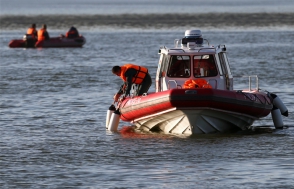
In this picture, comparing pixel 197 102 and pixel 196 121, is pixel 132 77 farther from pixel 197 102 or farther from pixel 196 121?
pixel 197 102

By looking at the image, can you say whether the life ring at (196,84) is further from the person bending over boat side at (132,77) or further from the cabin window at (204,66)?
the person bending over boat side at (132,77)

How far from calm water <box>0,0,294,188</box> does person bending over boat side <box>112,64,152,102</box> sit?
88 cm

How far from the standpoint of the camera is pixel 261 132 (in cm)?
1981

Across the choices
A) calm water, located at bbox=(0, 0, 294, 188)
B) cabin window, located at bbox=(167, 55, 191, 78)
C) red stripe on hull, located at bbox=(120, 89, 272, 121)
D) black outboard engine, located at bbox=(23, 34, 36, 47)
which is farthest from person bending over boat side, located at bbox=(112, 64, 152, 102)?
black outboard engine, located at bbox=(23, 34, 36, 47)

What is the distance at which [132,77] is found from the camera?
2016 centimetres

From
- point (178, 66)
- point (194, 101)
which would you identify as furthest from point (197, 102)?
point (178, 66)

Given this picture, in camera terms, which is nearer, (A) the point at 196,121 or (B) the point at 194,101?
(B) the point at 194,101

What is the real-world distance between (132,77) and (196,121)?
2255mm

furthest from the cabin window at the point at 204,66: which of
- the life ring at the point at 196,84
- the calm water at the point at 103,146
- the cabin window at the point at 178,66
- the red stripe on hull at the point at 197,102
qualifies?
the calm water at the point at 103,146

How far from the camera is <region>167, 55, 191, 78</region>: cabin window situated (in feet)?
65.4

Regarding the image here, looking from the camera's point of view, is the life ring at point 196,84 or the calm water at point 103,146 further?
the life ring at point 196,84

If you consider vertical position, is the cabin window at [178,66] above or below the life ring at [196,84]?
above

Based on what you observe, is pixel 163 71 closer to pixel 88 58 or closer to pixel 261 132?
pixel 261 132

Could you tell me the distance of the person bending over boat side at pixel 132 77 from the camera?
20.0 metres
